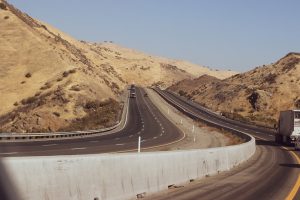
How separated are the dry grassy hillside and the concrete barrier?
82.3 m

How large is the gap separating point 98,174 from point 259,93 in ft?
355

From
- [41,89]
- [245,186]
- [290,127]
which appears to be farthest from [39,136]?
[41,89]

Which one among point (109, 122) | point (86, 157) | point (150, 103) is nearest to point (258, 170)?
point (86, 157)

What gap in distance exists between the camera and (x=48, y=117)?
225ft

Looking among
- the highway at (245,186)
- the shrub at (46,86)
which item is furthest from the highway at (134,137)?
the highway at (245,186)

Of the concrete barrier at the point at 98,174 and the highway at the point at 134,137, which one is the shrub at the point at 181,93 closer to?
the highway at the point at 134,137

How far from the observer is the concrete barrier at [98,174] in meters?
8.30

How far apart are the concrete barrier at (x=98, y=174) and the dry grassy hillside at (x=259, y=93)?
82348 mm

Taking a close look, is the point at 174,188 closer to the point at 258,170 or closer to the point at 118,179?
the point at 118,179

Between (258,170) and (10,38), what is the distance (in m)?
76.6

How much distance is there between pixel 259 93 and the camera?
116m

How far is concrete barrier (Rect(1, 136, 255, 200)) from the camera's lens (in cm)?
830

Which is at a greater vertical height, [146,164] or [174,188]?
[146,164]

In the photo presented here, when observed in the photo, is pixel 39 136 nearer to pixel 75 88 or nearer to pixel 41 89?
pixel 75 88
